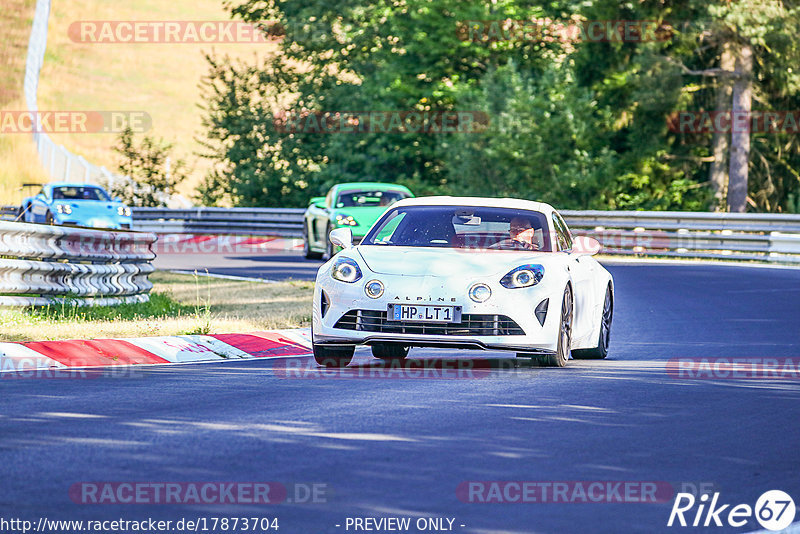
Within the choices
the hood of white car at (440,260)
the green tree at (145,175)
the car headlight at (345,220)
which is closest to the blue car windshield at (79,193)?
the car headlight at (345,220)

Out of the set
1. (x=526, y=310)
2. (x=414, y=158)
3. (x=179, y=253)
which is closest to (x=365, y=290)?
(x=526, y=310)

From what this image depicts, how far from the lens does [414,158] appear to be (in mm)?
48625

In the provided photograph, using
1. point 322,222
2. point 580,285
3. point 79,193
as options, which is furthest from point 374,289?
point 79,193

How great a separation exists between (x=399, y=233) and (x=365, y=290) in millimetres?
1381

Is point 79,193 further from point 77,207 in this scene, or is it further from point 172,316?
point 172,316

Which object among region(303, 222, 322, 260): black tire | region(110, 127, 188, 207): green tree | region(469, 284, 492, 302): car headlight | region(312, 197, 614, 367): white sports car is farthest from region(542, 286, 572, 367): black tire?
region(110, 127, 188, 207): green tree

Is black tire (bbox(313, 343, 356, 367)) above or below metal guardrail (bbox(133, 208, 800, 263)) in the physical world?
above

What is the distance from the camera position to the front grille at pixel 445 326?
437 inches

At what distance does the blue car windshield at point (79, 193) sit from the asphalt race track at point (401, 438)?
23.0m

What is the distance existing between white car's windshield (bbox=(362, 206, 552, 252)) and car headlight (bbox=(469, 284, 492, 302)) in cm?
109

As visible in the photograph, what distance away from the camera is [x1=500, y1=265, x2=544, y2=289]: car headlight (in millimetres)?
11273

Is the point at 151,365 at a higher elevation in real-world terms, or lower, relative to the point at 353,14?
lower

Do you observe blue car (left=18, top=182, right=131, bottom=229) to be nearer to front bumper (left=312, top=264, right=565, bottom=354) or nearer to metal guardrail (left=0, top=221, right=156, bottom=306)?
metal guardrail (left=0, top=221, right=156, bottom=306)

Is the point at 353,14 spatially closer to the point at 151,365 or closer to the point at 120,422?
the point at 151,365
